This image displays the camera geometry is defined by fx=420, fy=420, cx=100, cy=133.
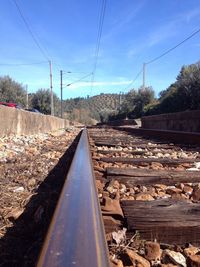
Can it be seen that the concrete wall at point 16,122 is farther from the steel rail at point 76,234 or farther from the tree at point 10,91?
the tree at point 10,91

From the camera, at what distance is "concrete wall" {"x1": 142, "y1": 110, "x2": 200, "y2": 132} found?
1363 cm

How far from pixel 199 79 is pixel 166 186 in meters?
34.5

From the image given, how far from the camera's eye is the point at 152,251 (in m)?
1.92

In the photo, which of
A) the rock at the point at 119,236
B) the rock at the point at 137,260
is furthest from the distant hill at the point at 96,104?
the rock at the point at 137,260

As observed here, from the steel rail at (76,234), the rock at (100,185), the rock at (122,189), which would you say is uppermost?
the steel rail at (76,234)

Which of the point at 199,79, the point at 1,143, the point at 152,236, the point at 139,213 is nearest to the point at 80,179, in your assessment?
the point at 139,213

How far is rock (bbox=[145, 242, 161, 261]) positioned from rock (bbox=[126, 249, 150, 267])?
57 millimetres

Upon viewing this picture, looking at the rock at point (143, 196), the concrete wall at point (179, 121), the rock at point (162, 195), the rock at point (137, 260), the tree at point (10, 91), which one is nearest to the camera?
the rock at point (137, 260)

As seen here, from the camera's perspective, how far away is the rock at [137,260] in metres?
1.78

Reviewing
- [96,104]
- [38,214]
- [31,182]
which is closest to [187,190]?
[38,214]

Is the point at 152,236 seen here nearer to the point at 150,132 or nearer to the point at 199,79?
the point at 150,132

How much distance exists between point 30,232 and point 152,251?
3.23 ft

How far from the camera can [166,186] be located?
11.7ft

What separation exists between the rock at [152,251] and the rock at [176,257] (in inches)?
1.6
